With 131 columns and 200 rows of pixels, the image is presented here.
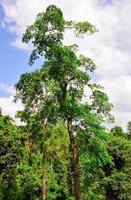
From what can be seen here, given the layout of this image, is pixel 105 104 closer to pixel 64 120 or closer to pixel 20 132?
pixel 64 120

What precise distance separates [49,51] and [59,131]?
22223 mm

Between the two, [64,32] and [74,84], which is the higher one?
[64,32]

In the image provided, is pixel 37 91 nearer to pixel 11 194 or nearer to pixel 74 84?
pixel 74 84

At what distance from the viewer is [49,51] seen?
1045 inches

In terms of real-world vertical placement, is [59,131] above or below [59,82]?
above

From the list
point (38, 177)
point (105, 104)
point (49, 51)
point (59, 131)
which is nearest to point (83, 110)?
point (105, 104)

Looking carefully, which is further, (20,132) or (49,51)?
(20,132)

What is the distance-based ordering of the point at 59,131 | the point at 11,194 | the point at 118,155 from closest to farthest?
the point at 59,131 < the point at 11,194 < the point at 118,155

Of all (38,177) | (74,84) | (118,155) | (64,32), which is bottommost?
(74,84)

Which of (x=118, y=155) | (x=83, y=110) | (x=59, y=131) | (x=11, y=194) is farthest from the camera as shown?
(x=118, y=155)

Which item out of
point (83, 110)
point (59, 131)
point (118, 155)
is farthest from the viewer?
point (118, 155)

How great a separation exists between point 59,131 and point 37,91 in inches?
830

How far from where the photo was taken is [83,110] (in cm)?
2620

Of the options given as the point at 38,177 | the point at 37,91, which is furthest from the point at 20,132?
the point at 37,91
